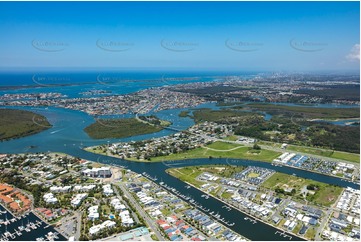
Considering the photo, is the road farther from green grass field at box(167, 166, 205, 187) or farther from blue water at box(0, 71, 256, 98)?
blue water at box(0, 71, 256, 98)

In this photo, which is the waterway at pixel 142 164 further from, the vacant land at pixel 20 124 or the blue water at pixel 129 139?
the vacant land at pixel 20 124

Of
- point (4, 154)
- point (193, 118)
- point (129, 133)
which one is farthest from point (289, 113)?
point (4, 154)

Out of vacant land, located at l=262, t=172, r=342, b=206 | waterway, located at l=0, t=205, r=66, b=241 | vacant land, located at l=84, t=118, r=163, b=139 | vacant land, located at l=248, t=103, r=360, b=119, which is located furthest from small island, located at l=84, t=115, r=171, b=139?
vacant land, located at l=248, t=103, r=360, b=119

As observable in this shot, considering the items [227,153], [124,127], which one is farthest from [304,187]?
[124,127]

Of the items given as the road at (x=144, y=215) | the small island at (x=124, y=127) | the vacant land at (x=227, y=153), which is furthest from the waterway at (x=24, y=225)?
the small island at (x=124, y=127)

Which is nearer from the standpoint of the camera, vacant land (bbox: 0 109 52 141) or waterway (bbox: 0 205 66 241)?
waterway (bbox: 0 205 66 241)

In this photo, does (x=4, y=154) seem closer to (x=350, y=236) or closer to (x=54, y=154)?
(x=54, y=154)
